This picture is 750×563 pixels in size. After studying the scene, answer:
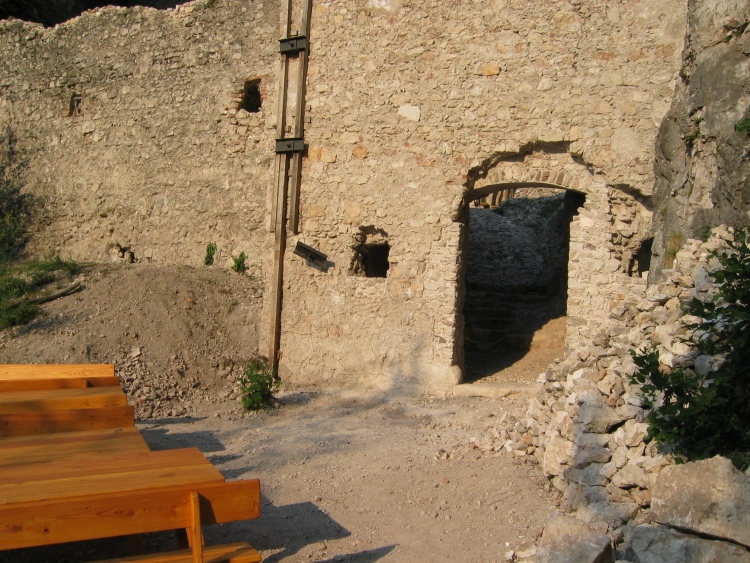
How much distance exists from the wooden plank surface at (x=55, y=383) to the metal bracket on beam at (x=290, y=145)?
401 centimetres

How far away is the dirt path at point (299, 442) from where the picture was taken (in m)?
4.24

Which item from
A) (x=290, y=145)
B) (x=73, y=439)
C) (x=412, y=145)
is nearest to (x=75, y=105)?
(x=290, y=145)

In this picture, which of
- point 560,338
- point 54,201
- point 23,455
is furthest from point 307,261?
point 54,201

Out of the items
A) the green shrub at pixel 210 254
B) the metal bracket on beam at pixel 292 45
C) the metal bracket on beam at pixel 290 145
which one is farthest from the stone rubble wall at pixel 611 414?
the green shrub at pixel 210 254

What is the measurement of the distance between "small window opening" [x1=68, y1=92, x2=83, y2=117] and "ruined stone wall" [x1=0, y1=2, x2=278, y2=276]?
2cm

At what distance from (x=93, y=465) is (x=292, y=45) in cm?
647

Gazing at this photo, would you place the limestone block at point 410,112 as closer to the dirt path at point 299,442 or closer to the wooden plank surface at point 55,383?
the dirt path at point 299,442

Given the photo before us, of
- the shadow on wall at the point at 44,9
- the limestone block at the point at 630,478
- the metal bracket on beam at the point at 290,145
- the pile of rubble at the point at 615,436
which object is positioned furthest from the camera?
the shadow on wall at the point at 44,9

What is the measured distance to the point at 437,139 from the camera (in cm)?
805

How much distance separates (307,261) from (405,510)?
4.54 m

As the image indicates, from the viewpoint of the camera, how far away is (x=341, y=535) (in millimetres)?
4352

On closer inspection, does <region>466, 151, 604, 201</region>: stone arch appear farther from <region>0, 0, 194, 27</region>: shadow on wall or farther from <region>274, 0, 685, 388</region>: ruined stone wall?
<region>0, 0, 194, 27</region>: shadow on wall

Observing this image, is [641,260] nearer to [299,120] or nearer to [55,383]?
[299,120]

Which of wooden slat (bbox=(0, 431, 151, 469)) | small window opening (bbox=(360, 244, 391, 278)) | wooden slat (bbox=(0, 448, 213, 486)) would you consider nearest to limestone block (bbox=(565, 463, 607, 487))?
wooden slat (bbox=(0, 448, 213, 486))
